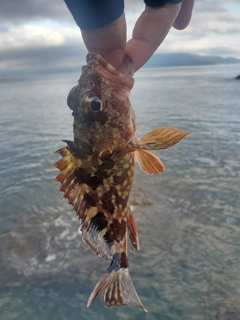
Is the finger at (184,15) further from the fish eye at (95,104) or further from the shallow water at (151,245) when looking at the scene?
the shallow water at (151,245)

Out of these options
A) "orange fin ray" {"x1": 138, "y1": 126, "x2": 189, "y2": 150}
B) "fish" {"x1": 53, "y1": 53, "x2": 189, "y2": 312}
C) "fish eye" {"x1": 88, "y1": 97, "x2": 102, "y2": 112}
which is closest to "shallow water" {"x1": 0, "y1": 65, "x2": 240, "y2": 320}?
"fish" {"x1": 53, "y1": 53, "x2": 189, "y2": 312}

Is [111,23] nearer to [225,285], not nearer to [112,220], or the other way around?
[112,220]

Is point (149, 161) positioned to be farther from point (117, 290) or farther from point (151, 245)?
point (151, 245)

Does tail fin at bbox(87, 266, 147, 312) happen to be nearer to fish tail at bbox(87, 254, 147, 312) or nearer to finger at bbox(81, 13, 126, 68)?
fish tail at bbox(87, 254, 147, 312)

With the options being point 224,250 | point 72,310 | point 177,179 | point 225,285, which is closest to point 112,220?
point 72,310

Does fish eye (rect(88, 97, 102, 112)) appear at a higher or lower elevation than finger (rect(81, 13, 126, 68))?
lower

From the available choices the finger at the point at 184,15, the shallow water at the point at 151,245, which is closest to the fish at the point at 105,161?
the finger at the point at 184,15

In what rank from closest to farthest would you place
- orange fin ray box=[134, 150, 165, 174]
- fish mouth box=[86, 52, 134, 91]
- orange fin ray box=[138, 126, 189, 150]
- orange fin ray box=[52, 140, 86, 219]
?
fish mouth box=[86, 52, 134, 91]
orange fin ray box=[138, 126, 189, 150]
orange fin ray box=[52, 140, 86, 219]
orange fin ray box=[134, 150, 165, 174]

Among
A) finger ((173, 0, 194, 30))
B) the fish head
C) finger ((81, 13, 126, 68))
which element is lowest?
the fish head
